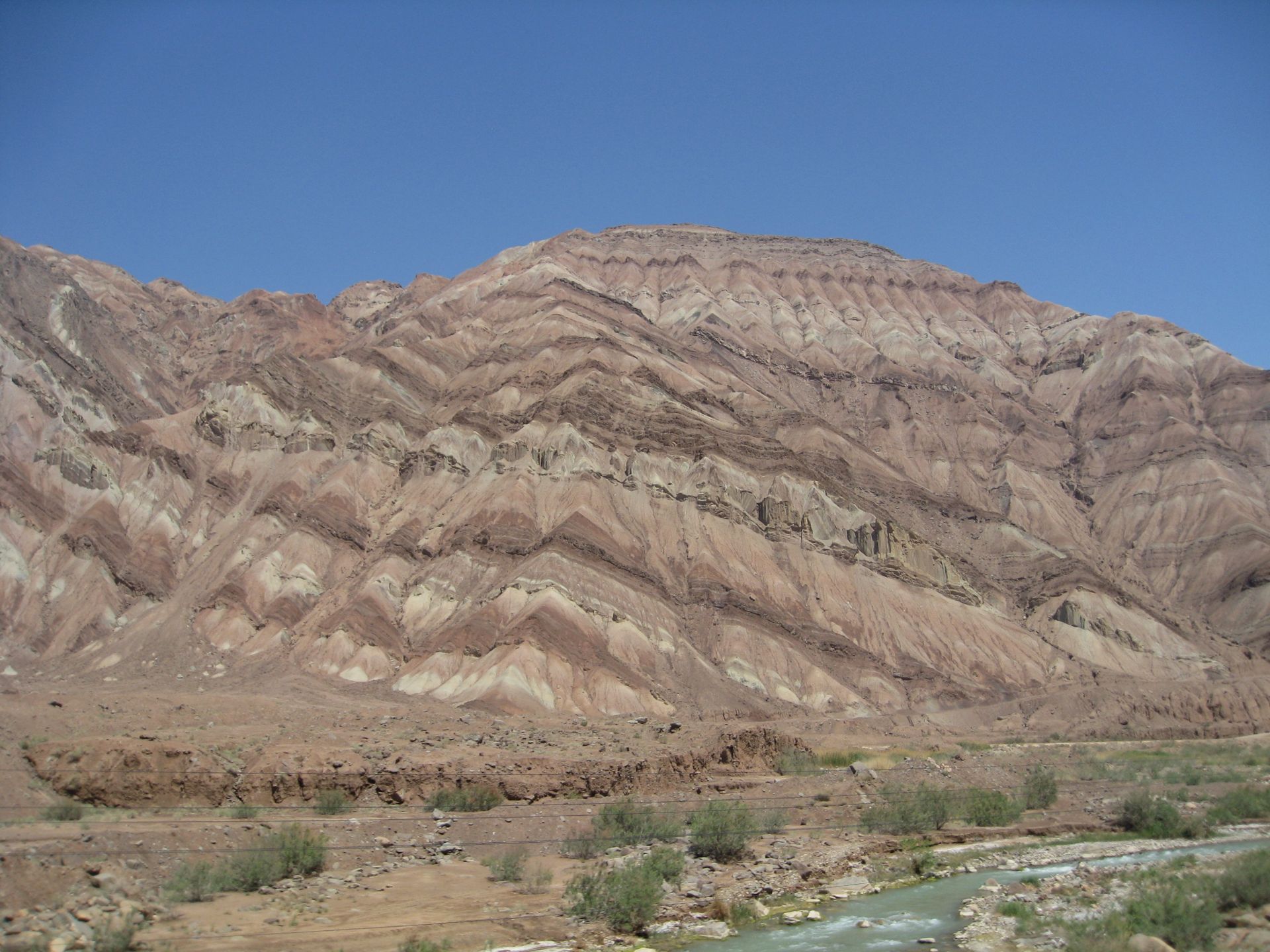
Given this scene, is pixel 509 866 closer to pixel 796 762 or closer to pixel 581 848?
pixel 581 848

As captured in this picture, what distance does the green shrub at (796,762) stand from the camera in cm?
3984

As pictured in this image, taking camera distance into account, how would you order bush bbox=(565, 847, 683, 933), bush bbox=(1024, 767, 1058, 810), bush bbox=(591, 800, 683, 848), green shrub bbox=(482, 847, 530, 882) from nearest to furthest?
bush bbox=(565, 847, 683, 933)
green shrub bbox=(482, 847, 530, 882)
bush bbox=(591, 800, 683, 848)
bush bbox=(1024, 767, 1058, 810)

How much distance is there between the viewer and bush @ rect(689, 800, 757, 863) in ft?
86.8

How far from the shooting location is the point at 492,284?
136 metres

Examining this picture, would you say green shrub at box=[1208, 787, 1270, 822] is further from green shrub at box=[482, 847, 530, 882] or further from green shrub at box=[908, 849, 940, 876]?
green shrub at box=[482, 847, 530, 882]

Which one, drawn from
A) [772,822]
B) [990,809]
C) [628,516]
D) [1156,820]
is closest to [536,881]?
[772,822]

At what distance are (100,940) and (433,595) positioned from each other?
53639 millimetres

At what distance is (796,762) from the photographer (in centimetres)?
4069

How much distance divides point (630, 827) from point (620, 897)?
715 cm

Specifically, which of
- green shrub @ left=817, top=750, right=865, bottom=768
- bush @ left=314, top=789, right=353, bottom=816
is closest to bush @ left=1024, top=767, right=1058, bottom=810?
green shrub @ left=817, top=750, right=865, bottom=768

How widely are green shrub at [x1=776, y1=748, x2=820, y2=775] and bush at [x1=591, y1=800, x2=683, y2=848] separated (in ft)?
38.5

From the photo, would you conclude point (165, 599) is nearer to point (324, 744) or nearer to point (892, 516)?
point (324, 744)

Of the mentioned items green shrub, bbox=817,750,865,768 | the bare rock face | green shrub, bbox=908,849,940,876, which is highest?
the bare rock face

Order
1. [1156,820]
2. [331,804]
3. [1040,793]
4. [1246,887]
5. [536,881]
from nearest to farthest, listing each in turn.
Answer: [1246,887]
[536,881]
[331,804]
[1156,820]
[1040,793]
